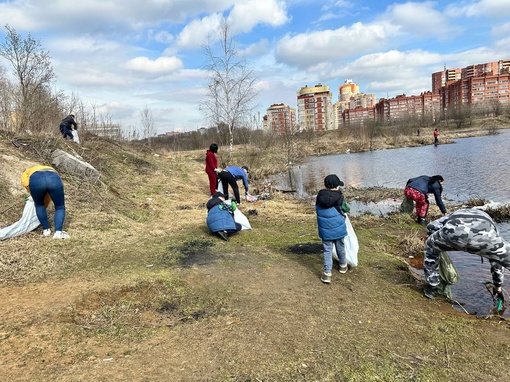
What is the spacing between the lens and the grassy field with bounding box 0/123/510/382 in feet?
9.18

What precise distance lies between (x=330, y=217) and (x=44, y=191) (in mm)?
4597

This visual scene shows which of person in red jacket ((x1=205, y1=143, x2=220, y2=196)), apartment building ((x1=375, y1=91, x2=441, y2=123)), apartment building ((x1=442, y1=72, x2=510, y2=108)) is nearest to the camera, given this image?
person in red jacket ((x1=205, y1=143, x2=220, y2=196))

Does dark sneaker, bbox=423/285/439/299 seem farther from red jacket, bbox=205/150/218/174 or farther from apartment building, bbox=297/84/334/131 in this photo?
apartment building, bbox=297/84/334/131

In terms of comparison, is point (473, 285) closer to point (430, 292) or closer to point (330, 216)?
point (430, 292)

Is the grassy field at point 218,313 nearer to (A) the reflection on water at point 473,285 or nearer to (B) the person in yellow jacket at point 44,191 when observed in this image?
(B) the person in yellow jacket at point 44,191

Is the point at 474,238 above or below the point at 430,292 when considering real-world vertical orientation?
above

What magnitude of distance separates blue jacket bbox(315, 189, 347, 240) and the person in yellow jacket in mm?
4310

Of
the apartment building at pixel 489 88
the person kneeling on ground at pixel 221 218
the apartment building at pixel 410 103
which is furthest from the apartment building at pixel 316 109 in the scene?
the person kneeling on ground at pixel 221 218

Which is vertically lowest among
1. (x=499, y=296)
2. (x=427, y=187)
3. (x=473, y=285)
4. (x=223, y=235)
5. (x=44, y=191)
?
(x=473, y=285)

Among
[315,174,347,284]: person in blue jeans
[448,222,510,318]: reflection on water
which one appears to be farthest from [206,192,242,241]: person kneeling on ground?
[448,222,510,318]: reflection on water

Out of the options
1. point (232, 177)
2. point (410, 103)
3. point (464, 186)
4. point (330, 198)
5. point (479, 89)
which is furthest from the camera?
point (410, 103)

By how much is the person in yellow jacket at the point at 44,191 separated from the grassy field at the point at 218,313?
12.2 inches

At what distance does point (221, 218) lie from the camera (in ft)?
21.4

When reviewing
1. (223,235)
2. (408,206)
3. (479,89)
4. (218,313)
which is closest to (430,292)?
(218,313)
